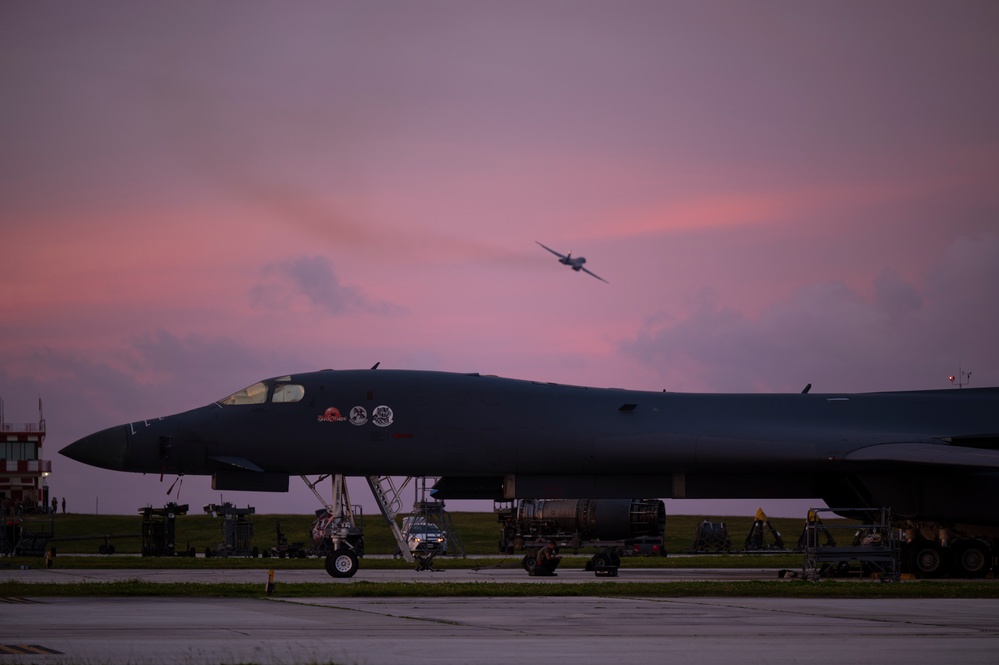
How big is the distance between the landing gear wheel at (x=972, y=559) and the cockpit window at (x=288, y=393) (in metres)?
14.5

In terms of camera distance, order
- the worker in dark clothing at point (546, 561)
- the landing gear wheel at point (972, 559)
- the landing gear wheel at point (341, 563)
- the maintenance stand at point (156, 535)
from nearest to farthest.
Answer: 1. the landing gear wheel at point (341, 563)
2. the landing gear wheel at point (972, 559)
3. the worker in dark clothing at point (546, 561)
4. the maintenance stand at point (156, 535)

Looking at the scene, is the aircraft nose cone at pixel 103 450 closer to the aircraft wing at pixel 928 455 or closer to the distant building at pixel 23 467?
the aircraft wing at pixel 928 455

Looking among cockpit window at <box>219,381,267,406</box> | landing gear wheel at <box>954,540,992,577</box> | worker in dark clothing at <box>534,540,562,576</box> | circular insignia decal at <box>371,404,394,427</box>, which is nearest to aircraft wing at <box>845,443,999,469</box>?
landing gear wheel at <box>954,540,992,577</box>

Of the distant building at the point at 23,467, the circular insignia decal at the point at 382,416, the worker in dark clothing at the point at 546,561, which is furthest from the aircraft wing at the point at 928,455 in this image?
the distant building at the point at 23,467

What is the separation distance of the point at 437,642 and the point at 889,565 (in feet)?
58.2

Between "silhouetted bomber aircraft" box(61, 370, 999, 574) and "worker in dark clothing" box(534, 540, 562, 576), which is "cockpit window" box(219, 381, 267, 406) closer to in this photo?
"silhouetted bomber aircraft" box(61, 370, 999, 574)

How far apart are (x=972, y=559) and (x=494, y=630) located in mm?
16686

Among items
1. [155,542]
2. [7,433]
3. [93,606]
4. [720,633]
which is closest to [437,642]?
[720,633]

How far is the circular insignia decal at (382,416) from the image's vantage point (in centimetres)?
2594

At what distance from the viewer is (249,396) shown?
26.1 metres

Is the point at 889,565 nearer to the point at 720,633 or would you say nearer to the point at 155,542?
the point at 720,633

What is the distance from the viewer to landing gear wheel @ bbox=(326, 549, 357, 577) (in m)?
24.1

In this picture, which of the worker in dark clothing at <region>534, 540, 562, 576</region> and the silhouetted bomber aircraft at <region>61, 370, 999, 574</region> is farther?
the worker in dark clothing at <region>534, 540, 562, 576</region>

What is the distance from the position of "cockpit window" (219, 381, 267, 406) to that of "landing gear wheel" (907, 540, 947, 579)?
14.5m
